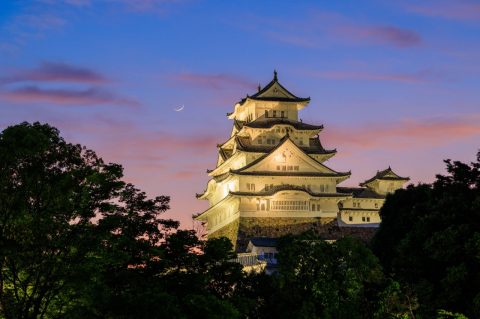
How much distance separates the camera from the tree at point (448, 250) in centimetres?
3897

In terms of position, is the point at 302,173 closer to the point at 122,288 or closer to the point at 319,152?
the point at 319,152

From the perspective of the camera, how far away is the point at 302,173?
284 ft

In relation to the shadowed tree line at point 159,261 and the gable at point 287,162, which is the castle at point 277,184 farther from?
the shadowed tree line at point 159,261

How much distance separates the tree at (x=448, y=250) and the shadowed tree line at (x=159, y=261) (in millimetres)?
58

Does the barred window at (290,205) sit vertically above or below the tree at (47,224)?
above

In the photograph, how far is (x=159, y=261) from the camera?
38594mm

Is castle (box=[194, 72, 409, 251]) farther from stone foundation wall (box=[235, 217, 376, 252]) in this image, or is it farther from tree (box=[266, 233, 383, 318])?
tree (box=[266, 233, 383, 318])

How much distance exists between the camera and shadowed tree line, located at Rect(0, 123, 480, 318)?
3512cm

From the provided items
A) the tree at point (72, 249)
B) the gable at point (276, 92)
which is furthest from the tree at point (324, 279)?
the gable at point (276, 92)

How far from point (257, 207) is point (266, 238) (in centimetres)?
839

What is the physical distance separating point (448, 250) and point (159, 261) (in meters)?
12.8

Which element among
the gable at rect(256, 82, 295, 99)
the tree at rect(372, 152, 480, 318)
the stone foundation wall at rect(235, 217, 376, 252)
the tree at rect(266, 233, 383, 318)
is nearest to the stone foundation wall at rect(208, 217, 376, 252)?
the stone foundation wall at rect(235, 217, 376, 252)

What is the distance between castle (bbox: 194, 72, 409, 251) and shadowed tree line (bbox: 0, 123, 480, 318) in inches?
1441

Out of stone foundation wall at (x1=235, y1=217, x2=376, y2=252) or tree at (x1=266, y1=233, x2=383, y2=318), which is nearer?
tree at (x1=266, y1=233, x2=383, y2=318)
